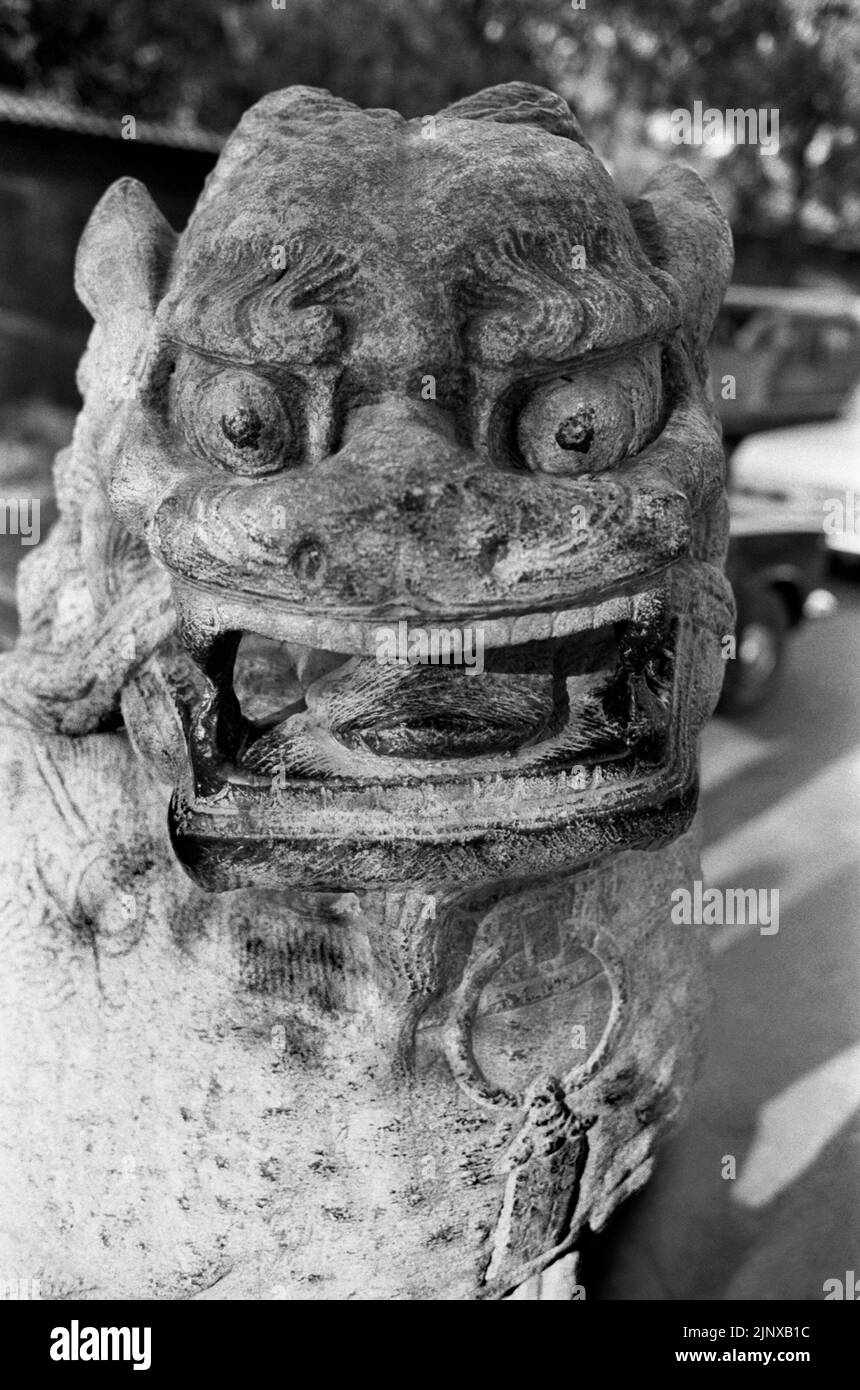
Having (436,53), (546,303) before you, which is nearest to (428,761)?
(546,303)

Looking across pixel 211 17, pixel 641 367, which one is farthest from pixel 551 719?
pixel 211 17

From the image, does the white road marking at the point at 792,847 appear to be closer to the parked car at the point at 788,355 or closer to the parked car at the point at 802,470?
the parked car at the point at 802,470

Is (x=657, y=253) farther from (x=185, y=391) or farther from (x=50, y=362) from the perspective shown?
(x=50, y=362)

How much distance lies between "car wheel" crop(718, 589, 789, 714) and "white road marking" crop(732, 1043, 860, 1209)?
6.09 ft

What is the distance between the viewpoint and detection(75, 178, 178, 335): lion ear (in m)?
1.07

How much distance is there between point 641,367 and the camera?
0.97 meters

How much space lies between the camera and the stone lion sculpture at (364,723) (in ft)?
2.93

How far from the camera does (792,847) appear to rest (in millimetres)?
3523

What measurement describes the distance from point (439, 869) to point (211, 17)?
6.60 meters

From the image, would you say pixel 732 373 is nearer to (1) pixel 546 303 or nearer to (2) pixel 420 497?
(1) pixel 546 303

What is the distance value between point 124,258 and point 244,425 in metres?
0.28

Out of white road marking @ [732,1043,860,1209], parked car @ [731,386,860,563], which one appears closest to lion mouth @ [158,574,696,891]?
white road marking @ [732,1043,860,1209]
